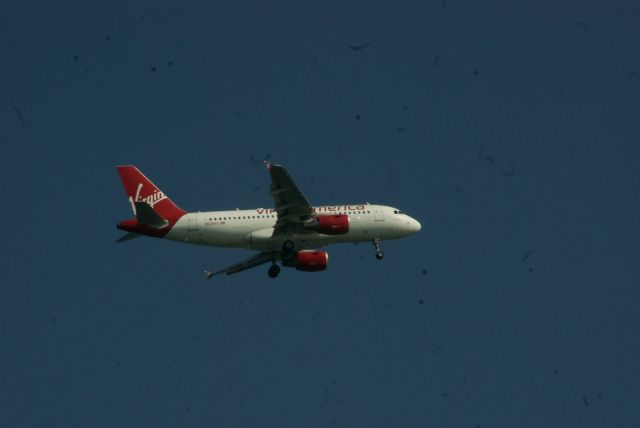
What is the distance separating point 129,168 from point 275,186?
13375 mm

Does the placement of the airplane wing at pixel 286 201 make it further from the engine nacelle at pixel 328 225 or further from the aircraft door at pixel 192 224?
the aircraft door at pixel 192 224

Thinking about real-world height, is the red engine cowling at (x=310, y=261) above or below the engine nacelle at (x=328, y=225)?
below

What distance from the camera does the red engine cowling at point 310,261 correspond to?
90625 millimetres

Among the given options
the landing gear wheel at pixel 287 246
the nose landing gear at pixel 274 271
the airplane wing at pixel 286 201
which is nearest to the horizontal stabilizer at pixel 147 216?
the airplane wing at pixel 286 201

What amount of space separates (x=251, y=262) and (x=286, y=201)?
1107 cm

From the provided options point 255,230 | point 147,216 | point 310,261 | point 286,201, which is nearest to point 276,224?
point 255,230

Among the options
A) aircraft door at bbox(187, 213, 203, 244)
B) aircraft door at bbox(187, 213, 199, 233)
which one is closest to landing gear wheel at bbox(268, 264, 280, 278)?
aircraft door at bbox(187, 213, 203, 244)

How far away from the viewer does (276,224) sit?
286ft

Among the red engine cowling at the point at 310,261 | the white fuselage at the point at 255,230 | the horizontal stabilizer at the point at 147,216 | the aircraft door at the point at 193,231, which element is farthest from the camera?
the red engine cowling at the point at 310,261

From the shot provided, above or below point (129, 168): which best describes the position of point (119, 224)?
below

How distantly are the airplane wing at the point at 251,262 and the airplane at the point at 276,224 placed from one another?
76 mm

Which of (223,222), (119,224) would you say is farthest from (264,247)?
(119,224)

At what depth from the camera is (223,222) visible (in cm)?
8781

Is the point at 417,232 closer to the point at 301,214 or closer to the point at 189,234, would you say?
the point at 301,214
